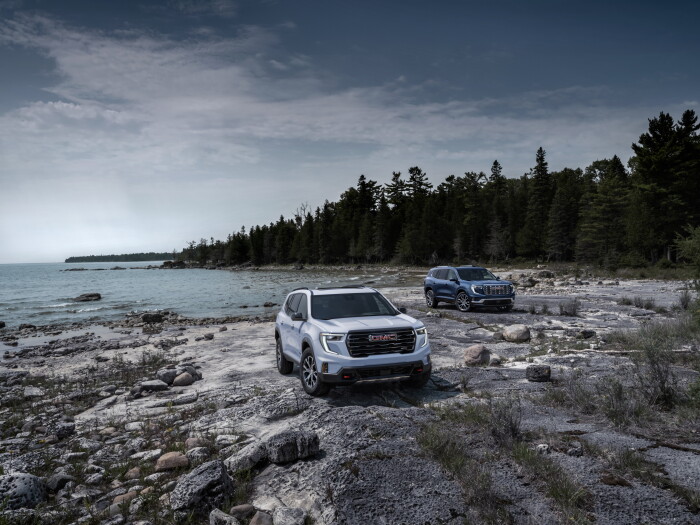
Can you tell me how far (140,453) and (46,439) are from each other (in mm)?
2205

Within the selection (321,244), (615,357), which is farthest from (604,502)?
(321,244)

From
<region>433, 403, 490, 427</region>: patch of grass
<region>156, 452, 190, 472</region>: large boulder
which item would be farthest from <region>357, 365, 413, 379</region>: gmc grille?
<region>156, 452, 190, 472</region>: large boulder

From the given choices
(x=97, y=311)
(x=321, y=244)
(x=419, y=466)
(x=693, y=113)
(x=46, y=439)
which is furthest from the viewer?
(x=321, y=244)

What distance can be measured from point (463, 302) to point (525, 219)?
64.1m

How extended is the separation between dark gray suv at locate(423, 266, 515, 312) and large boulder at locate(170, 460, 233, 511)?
16.3m

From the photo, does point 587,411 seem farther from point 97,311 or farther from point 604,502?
point 97,311

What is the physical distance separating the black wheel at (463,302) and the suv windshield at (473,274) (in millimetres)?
783

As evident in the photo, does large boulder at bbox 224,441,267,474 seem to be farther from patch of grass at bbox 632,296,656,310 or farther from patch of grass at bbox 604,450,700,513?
patch of grass at bbox 632,296,656,310

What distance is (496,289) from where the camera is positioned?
63.5ft

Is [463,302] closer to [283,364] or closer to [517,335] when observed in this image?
[517,335]

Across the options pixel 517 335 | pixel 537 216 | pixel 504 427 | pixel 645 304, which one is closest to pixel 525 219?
pixel 537 216

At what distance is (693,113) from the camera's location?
45.2m

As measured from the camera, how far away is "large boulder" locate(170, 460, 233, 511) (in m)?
4.32

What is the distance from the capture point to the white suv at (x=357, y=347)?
289 inches
